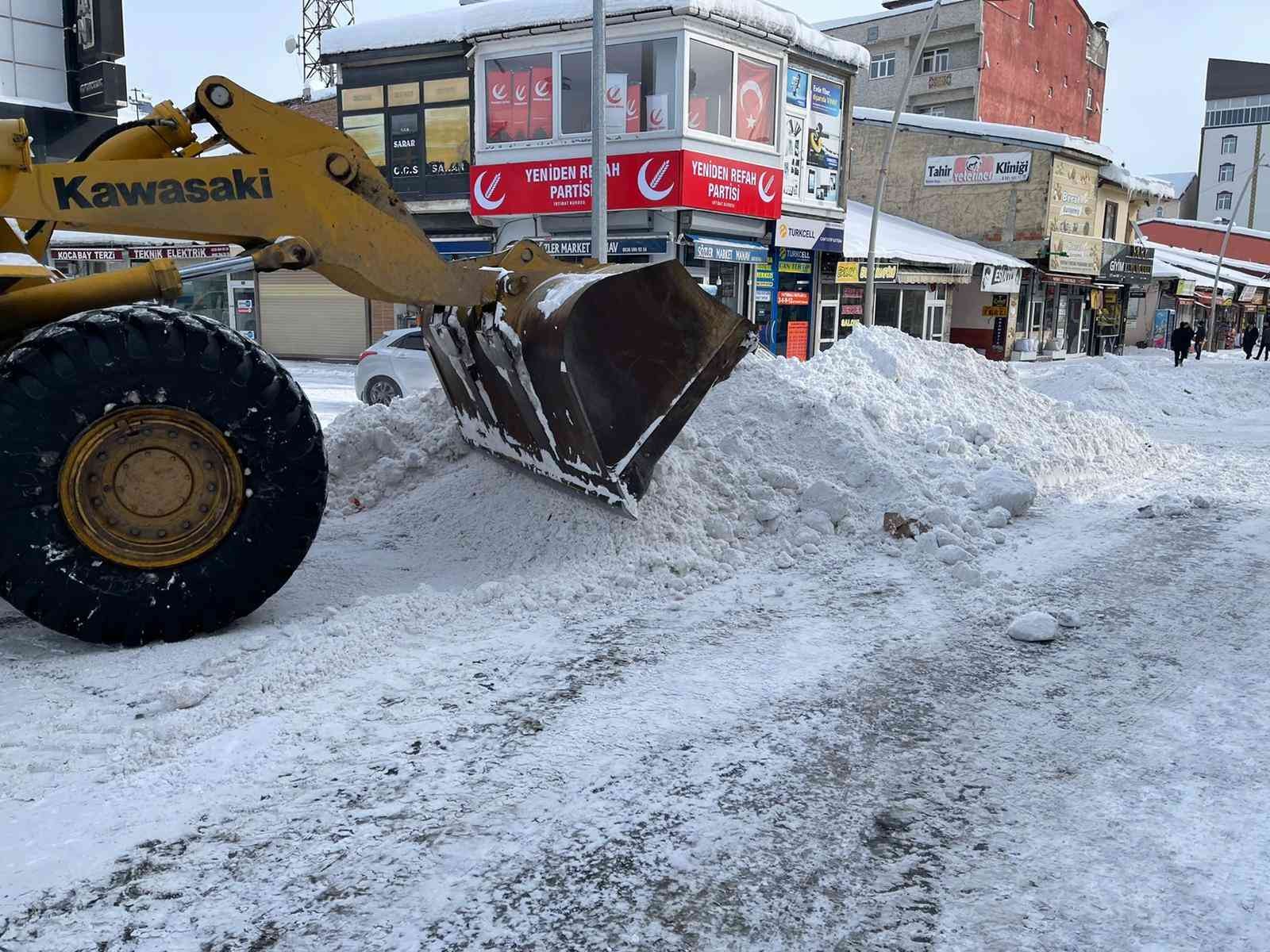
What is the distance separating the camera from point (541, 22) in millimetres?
18109

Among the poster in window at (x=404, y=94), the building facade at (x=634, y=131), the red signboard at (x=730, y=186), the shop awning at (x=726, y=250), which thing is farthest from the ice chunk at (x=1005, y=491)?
the poster in window at (x=404, y=94)

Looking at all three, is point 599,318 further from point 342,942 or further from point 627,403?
point 342,942

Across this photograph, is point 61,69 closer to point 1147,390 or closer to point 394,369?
point 394,369

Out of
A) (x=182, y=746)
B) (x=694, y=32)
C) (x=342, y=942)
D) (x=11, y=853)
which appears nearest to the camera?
(x=342, y=942)

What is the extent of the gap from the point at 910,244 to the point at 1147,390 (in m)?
10.4

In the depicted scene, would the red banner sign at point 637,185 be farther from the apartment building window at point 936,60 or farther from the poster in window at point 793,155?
the apartment building window at point 936,60

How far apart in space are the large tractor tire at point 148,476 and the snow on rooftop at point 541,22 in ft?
48.8

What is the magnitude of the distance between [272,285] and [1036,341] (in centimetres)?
2318

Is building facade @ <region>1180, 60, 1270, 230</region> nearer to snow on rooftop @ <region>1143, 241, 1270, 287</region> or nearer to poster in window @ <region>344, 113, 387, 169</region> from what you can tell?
snow on rooftop @ <region>1143, 241, 1270, 287</region>

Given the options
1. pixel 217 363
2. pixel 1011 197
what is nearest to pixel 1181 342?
pixel 1011 197

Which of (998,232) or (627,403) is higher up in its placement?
(998,232)

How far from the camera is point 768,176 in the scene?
65.3ft

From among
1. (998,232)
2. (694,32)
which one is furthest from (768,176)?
(998,232)

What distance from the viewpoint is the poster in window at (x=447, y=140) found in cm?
2038
